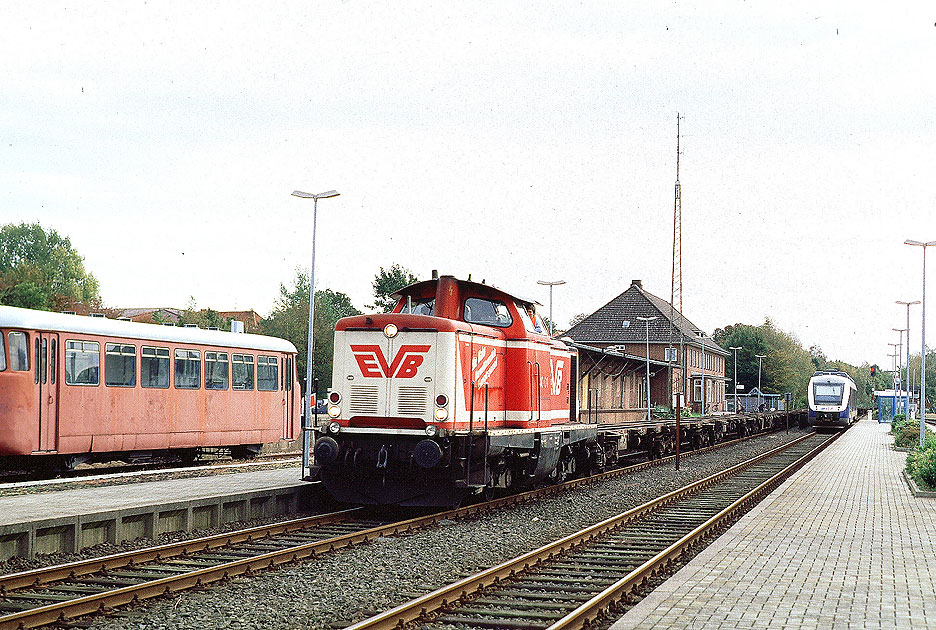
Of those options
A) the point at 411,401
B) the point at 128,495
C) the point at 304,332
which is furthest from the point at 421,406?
the point at 304,332

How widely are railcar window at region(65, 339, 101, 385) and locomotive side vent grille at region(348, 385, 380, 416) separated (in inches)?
269

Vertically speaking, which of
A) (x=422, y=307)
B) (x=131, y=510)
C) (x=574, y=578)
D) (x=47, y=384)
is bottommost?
(x=574, y=578)

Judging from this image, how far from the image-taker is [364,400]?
48.4ft

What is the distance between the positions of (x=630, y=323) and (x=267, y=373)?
61010mm

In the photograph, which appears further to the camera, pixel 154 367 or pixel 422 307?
pixel 154 367

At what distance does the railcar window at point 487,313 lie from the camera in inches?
625

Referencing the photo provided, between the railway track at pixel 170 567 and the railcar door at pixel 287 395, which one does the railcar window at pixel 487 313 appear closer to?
the railway track at pixel 170 567

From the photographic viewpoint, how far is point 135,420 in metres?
20.3

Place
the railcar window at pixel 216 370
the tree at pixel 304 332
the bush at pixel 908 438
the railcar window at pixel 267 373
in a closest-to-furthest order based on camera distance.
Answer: the railcar window at pixel 216 370, the railcar window at pixel 267 373, the bush at pixel 908 438, the tree at pixel 304 332

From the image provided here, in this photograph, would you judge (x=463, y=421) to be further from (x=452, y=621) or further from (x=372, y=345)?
(x=452, y=621)

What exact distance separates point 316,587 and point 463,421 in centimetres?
565

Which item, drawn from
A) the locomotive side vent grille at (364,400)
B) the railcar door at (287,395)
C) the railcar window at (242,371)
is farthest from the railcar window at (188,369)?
the locomotive side vent grille at (364,400)

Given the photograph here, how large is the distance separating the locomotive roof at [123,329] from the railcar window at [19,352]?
192 millimetres

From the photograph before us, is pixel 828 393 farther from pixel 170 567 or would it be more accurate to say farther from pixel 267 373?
pixel 170 567
